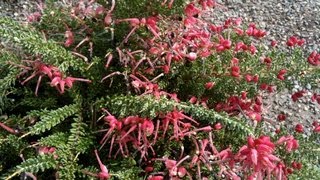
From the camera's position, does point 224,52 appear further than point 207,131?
Yes

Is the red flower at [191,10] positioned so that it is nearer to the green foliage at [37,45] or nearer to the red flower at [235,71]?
the red flower at [235,71]

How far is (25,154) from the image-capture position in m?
1.84

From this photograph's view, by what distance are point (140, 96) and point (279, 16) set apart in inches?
66.6

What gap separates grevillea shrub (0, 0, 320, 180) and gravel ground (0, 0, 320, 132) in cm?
73

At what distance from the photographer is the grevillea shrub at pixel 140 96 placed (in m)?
1.73

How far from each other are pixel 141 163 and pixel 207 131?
255mm

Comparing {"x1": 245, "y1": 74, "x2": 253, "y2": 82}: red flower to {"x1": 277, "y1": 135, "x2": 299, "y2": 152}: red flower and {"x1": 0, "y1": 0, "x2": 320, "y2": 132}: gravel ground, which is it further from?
{"x1": 0, "y1": 0, "x2": 320, "y2": 132}: gravel ground

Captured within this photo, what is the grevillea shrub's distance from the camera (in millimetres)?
1729

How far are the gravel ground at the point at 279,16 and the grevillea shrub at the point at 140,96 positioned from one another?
0.73 m

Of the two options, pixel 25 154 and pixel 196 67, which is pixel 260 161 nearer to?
pixel 196 67

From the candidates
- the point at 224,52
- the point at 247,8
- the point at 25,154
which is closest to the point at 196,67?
the point at 224,52

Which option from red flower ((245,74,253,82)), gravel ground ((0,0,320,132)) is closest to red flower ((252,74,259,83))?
red flower ((245,74,253,82))

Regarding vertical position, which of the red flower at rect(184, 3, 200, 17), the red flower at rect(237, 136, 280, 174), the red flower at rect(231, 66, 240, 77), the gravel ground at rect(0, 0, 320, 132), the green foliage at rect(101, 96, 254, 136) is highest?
the red flower at rect(184, 3, 200, 17)

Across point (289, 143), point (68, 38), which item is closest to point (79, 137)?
point (68, 38)
